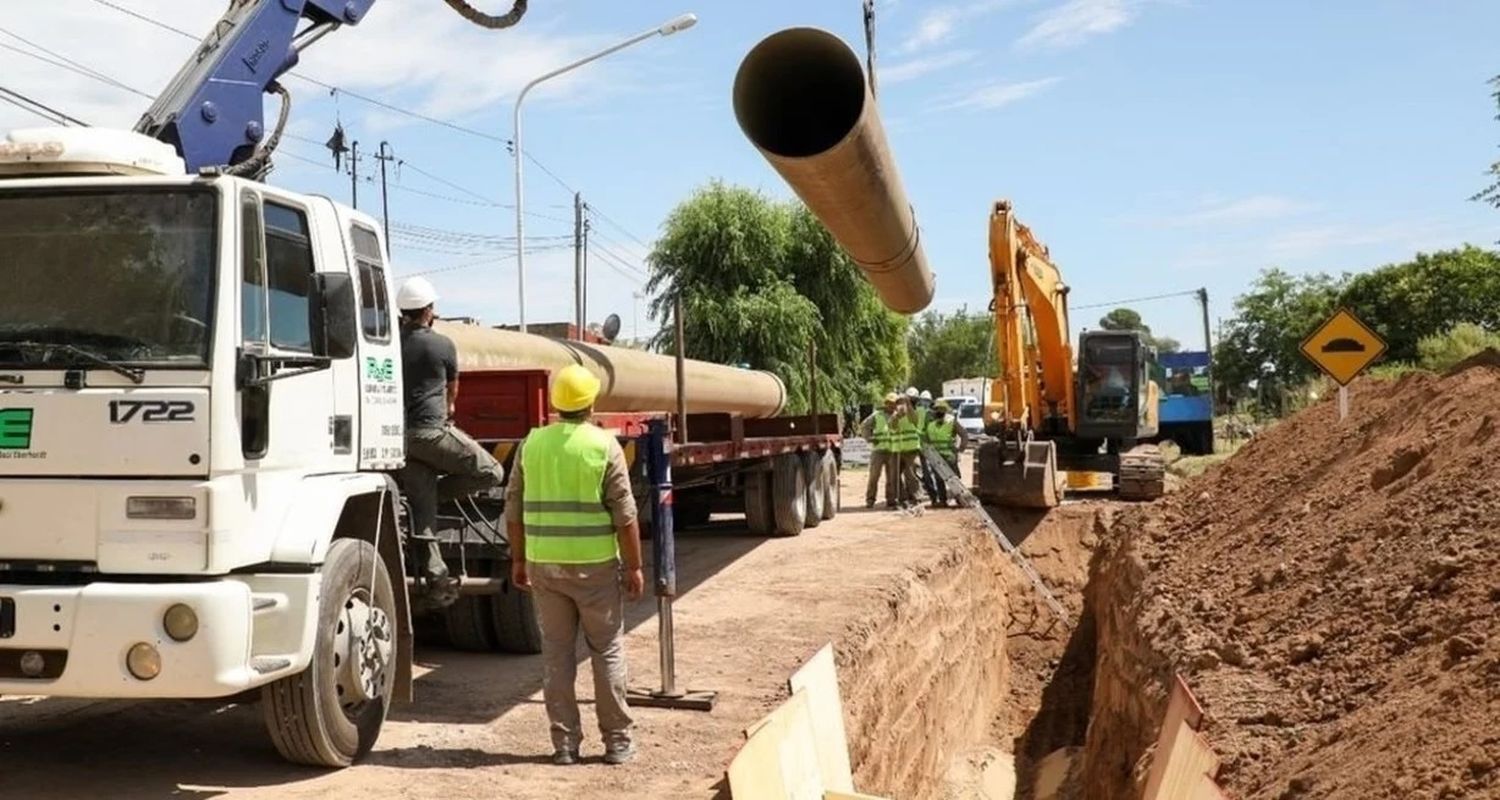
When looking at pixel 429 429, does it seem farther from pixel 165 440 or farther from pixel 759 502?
pixel 759 502

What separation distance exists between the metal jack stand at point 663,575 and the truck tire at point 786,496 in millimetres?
7435

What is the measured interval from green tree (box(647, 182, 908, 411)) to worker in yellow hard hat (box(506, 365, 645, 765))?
85.3 feet

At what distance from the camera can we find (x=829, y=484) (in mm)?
17000

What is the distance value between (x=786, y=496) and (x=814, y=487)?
4.22 feet

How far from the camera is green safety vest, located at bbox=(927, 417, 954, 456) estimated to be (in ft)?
60.3

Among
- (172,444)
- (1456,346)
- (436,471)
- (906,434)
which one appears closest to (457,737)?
(436,471)

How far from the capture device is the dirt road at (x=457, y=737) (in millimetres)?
5582

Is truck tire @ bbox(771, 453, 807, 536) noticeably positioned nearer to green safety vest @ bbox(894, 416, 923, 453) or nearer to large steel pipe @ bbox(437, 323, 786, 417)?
large steel pipe @ bbox(437, 323, 786, 417)

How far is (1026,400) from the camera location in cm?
1669

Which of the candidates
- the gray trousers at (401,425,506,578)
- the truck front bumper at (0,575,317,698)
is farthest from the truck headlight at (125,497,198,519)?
the gray trousers at (401,425,506,578)

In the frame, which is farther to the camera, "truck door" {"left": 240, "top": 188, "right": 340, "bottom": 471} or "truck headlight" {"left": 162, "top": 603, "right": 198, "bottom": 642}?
"truck door" {"left": 240, "top": 188, "right": 340, "bottom": 471}

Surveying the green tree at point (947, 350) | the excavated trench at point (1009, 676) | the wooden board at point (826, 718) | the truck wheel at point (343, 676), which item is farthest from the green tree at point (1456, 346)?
the green tree at point (947, 350)

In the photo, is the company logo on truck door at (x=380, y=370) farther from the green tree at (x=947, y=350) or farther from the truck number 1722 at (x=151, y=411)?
the green tree at (x=947, y=350)

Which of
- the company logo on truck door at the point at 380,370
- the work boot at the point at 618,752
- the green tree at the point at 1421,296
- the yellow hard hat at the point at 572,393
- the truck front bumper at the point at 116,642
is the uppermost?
the green tree at the point at 1421,296
